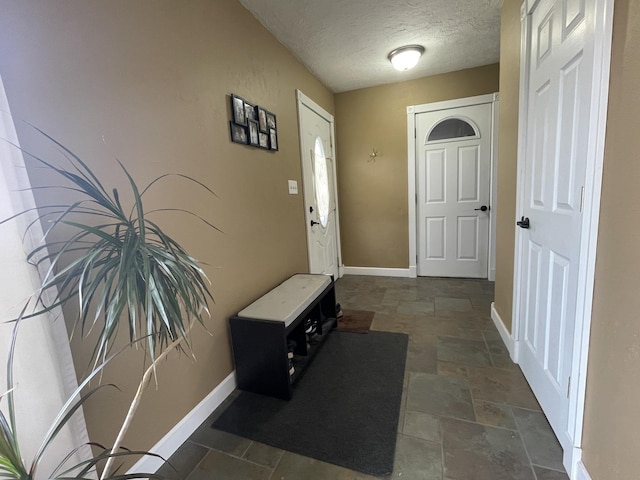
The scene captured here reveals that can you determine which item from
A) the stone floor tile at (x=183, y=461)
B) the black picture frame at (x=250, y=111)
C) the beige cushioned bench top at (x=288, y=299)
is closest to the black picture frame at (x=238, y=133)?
the black picture frame at (x=250, y=111)

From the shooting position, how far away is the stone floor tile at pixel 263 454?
52.5 inches

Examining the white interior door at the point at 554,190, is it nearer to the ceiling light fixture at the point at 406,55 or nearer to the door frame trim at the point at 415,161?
the ceiling light fixture at the point at 406,55

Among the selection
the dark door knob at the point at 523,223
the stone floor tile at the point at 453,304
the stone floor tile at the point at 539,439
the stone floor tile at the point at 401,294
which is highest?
the dark door knob at the point at 523,223

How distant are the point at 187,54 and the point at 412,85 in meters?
2.81

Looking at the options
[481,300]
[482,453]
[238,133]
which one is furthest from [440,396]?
[238,133]

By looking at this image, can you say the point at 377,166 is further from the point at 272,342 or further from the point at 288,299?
the point at 272,342

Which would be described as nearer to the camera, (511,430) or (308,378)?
(511,430)

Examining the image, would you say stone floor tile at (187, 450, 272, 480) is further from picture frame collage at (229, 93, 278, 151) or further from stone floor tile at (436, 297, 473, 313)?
stone floor tile at (436, 297, 473, 313)

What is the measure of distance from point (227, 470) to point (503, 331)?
2.02m

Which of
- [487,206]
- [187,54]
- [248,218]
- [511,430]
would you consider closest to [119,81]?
[187,54]

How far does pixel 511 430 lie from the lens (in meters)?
1.41

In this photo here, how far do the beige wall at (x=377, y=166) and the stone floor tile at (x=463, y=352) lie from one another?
1.74m

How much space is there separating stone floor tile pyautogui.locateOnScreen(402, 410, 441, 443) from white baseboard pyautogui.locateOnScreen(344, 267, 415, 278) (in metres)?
2.46

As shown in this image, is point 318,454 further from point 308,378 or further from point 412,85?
point 412,85
